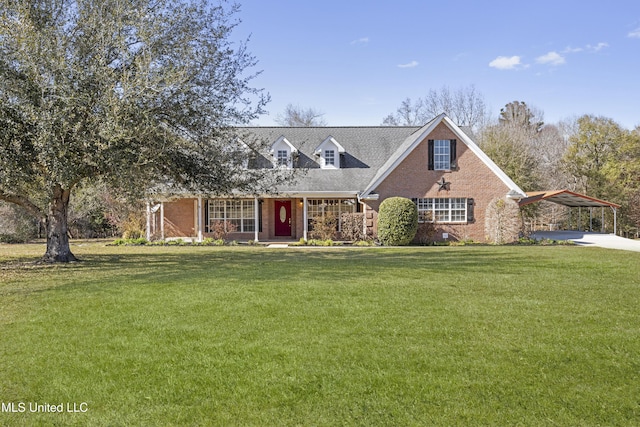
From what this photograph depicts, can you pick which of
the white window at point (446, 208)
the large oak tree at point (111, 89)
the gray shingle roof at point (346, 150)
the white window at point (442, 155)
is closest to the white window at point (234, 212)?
the gray shingle roof at point (346, 150)

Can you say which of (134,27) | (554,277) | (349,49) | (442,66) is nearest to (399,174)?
(349,49)

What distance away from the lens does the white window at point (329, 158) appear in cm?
2520

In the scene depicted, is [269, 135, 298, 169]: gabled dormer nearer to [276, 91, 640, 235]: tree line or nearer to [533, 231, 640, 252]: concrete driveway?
[276, 91, 640, 235]: tree line

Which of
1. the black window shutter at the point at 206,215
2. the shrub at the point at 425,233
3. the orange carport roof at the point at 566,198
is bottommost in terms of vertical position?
the shrub at the point at 425,233

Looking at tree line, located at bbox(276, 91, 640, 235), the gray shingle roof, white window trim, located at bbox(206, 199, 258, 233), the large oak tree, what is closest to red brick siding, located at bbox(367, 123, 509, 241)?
the gray shingle roof

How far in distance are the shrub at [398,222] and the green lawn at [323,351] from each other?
35.6 feet

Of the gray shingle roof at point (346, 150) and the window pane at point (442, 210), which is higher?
the gray shingle roof at point (346, 150)

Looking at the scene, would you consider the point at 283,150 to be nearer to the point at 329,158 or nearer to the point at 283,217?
the point at 329,158

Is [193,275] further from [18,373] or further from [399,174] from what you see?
[399,174]

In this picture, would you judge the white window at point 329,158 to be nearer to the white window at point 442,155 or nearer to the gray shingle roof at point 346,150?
the gray shingle roof at point 346,150

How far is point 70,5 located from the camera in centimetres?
1212

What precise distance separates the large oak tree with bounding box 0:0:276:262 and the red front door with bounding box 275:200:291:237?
11.5 meters

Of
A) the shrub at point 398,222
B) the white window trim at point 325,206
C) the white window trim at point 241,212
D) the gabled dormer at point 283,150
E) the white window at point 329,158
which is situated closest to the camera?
the shrub at point 398,222

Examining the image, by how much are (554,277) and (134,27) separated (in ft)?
38.8
